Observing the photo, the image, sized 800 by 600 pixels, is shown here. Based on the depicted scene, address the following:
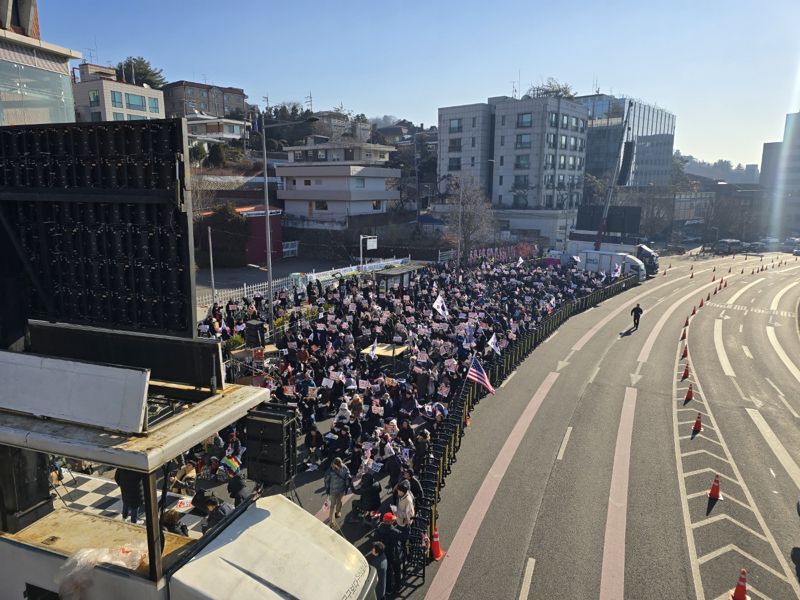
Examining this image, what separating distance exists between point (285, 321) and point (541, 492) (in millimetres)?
15676

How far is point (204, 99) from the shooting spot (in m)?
89.7

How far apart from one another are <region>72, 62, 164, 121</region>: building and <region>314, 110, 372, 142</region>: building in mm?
29754

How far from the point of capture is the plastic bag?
5469 millimetres

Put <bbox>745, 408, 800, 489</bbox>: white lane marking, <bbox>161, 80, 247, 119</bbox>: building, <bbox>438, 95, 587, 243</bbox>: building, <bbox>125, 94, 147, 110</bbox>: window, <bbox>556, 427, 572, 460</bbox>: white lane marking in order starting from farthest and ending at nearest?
1. <bbox>161, 80, 247, 119</bbox>: building
2. <bbox>438, 95, 587, 243</bbox>: building
3. <bbox>125, 94, 147, 110</bbox>: window
4. <bbox>556, 427, 572, 460</bbox>: white lane marking
5. <bbox>745, 408, 800, 489</bbox>: white lane marking

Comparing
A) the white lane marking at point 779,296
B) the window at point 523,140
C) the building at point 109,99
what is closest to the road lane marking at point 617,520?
the white lane marking at point 779,296

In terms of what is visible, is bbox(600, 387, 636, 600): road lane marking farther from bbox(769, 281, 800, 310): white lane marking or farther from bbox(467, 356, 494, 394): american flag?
bbox(769, 281, 800, 310): white lane marking

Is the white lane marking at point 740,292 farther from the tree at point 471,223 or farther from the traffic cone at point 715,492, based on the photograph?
the traffic cone at point 715,492

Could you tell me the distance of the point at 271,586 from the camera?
213 inches

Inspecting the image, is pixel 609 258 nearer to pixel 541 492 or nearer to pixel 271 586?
pixel 541 492

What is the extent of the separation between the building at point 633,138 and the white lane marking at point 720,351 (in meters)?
53.6

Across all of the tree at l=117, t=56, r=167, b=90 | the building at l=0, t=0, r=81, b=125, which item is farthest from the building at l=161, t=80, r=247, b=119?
the building at l=0, t=0, r=81, b=125

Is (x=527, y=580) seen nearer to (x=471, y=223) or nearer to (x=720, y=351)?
(x=720, y=351)

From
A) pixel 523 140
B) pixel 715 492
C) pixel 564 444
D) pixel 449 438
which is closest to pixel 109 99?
pixel 523 140

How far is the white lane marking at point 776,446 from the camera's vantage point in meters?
14.2
